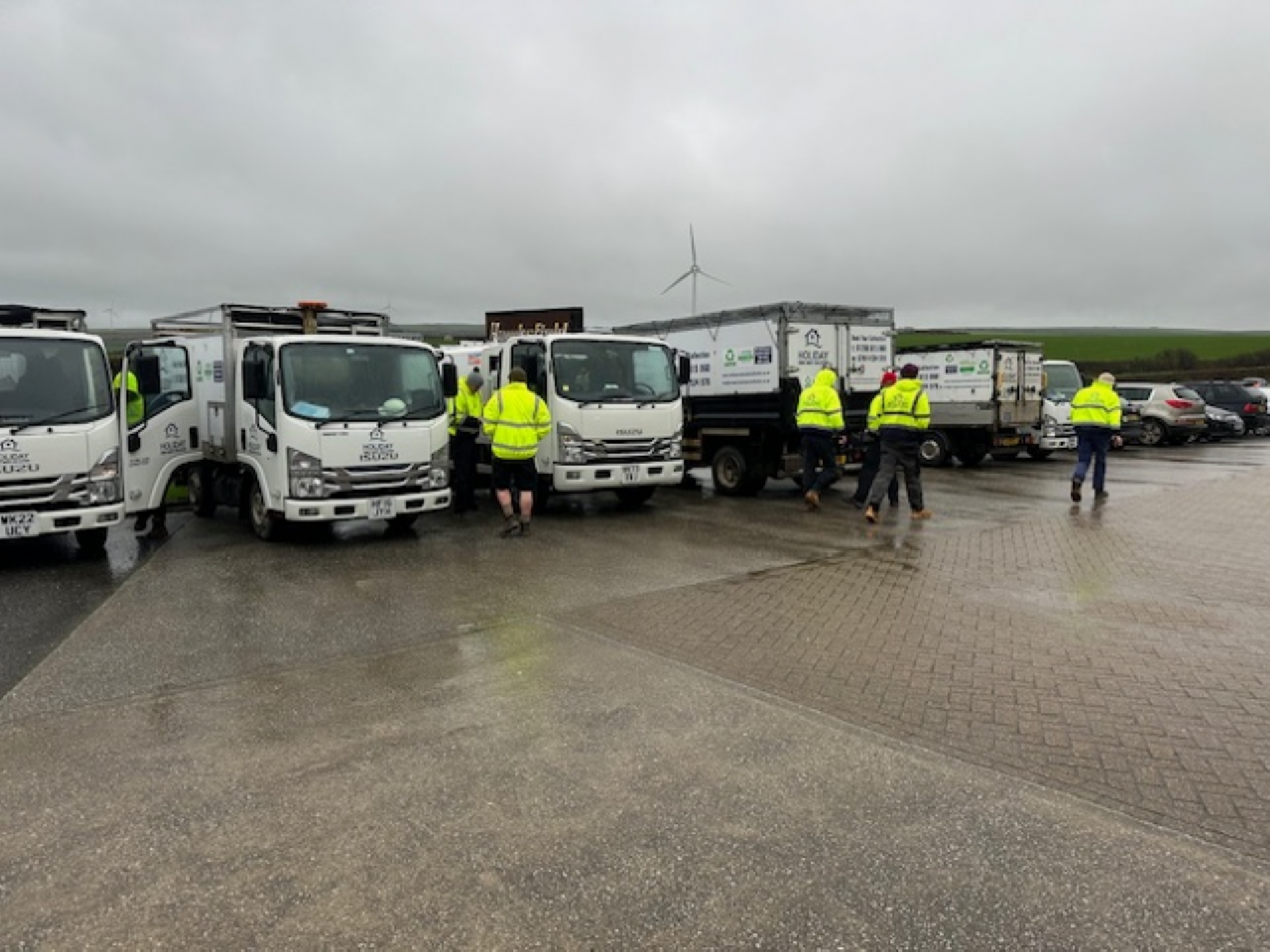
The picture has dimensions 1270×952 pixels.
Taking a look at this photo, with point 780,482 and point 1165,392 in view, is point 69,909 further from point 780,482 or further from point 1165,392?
point 1165,392

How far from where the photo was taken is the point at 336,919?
9.23ft

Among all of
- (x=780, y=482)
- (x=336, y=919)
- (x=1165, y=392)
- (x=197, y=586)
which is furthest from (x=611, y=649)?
(x=1165, y=392)

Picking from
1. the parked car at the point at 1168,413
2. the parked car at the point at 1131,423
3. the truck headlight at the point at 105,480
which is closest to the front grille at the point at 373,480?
the truck headlight at the point at 105,480

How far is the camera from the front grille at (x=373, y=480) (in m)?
8.91

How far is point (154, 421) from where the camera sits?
997 cm

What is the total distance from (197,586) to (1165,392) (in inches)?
965

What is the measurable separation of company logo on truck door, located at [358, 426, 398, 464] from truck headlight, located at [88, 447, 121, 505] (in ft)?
7.37

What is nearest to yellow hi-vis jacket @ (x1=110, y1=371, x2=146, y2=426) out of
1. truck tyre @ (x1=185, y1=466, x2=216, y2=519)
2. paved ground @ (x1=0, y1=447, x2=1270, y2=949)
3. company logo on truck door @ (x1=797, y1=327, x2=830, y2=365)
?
truck tyre @ (x1=185, y1=466, x2=216, y2=519)

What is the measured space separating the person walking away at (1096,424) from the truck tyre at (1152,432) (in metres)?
13.5

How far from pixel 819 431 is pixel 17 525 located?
8.95 m

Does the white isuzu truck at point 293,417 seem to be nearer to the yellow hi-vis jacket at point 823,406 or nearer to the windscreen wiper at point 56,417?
the windscreen wiper at point 56,417

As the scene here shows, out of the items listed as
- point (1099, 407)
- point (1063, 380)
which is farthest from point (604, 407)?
point (1063, 380)

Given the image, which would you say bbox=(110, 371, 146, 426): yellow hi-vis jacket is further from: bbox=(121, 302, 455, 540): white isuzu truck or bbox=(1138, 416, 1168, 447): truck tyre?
bbox=(1138, 416, 1168, 447): truck tyre

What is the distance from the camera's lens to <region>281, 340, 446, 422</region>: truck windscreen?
897 centimetres
